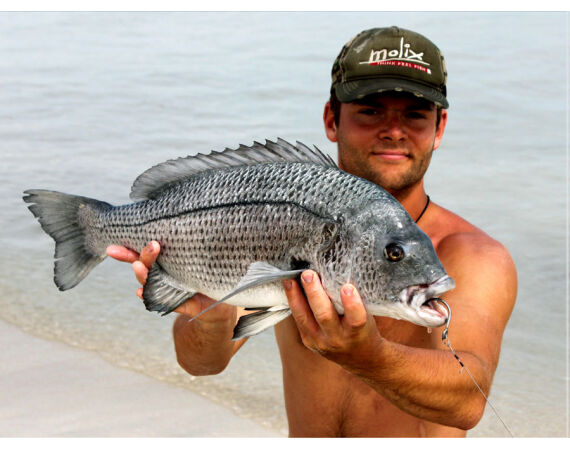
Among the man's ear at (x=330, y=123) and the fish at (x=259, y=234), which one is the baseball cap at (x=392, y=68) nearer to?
the man's ear at (x=330, y=123)

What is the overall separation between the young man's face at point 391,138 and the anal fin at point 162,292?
813 millimetres

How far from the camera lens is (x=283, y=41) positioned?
14.3 m

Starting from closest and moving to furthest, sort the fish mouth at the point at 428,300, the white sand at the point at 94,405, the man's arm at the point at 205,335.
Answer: the fish mouth at the point at 428,300 → the man's arm at the point at 205,335 → the white sand at the point at 94,405

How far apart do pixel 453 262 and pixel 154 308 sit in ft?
3.61

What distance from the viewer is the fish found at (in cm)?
197

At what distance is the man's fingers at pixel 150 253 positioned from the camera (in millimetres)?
2383

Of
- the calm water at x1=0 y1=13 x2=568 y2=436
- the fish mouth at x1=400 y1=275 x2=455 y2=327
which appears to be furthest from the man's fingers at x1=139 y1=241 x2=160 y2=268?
the calm water at x1=0 y1=13 x2=568 y2=436

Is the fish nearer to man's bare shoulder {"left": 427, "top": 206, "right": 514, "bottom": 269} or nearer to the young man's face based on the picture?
the young man's face

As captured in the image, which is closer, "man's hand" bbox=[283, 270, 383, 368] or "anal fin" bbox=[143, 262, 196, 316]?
"man's hand" bbox=[283, 270, 383, 368]

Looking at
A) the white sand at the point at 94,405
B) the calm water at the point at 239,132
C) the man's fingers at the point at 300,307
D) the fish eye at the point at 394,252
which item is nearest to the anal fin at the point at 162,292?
the man's fingers at the point at 300,307

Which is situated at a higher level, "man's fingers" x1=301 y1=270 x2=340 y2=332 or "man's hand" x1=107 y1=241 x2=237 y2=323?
"man's fingers" x1=301 y1=270 x2=340 y2=332

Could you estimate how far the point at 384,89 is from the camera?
8.87ft

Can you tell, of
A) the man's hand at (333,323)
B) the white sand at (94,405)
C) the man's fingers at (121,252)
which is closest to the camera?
the man's hand at (333,323)

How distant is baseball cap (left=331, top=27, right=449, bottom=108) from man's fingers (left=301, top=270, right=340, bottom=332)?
0.94 metres
